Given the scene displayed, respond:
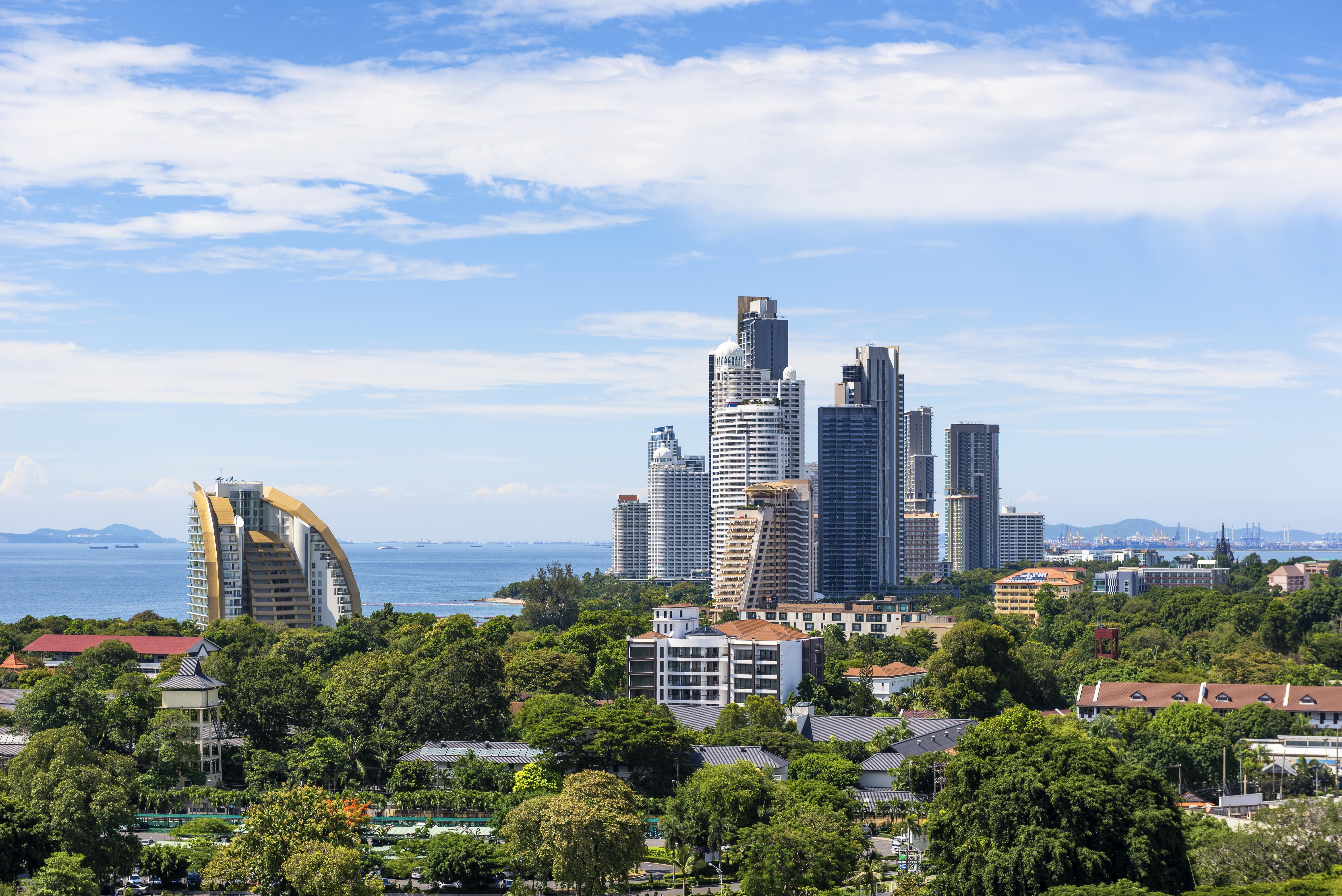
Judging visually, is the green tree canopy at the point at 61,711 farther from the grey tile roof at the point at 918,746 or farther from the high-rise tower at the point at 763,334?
the high-rise tower at the point at 763,334

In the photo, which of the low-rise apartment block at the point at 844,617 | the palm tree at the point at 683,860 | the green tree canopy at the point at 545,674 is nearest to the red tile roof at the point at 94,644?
the green tree canopy at the point at 545,674

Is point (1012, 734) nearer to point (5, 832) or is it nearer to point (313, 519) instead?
point (5, 832)

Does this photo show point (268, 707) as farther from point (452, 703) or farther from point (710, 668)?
point (710, 668)

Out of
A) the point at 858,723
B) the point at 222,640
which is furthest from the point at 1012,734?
the point at 222,640

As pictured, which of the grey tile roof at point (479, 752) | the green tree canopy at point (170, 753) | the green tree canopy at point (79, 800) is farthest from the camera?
the grey tile roof at point (479, 752)

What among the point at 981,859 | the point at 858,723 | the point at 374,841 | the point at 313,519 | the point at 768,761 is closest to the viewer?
the point at 981,859

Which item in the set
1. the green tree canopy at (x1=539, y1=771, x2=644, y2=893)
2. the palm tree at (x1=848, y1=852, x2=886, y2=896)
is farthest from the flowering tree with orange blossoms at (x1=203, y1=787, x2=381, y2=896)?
the palm tree at (x1=848, y1=852, x2=886, y2=896)

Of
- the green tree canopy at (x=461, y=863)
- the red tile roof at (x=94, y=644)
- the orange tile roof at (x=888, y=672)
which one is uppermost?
the red tile roof at (x=94, y=644)

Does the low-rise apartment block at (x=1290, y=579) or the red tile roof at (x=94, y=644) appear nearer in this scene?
the red tile roof at (x=94, y=644)
